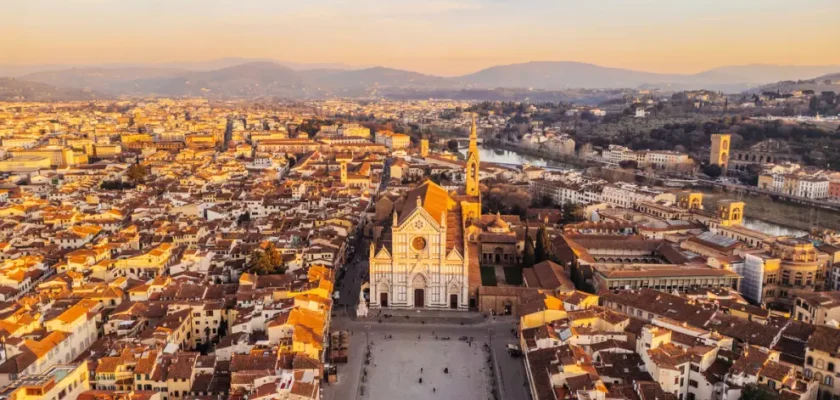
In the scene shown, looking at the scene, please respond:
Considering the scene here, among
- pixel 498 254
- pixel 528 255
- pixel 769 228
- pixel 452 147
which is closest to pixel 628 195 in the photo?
pixel 769 228

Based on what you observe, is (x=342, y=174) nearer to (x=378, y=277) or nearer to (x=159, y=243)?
(x=159, y=243)

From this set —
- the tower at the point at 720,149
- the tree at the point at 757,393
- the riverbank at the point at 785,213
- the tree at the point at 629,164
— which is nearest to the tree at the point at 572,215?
the riverbank at the point at 785,213

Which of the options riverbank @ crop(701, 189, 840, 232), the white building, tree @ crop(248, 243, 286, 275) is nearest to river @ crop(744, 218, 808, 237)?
riverbank @ crop(701, 189, 840, 232)

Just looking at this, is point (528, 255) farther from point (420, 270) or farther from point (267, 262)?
point (267, 262)

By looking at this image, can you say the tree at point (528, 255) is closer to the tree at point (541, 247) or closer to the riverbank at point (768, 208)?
the tree at point (541, 247)

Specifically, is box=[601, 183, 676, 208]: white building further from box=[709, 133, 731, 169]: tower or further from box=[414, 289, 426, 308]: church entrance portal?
box=[709, 133, 731, 169]: tower

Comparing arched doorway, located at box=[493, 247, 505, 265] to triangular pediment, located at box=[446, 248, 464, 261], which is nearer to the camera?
triangular pediment, located at box=[446, 248, 464, 261]
